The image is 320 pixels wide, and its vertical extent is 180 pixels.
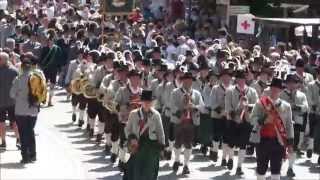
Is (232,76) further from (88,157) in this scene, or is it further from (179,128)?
(88,157)

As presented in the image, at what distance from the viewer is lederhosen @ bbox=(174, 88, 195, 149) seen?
52.2ft

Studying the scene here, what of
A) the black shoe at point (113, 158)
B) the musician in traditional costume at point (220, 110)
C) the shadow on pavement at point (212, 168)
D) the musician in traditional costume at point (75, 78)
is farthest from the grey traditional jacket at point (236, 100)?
the musician in traditional costume at point (75, 78)

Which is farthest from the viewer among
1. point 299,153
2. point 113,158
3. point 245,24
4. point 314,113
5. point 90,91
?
point 245,24

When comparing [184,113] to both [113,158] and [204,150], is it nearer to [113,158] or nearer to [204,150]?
[113,158]

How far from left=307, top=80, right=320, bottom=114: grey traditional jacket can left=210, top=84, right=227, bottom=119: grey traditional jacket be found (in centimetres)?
207

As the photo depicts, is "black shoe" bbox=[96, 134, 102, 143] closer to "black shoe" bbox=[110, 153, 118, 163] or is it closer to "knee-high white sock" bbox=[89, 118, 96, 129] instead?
"knee-high white sock" bbox=[89, 118, 96, 129]

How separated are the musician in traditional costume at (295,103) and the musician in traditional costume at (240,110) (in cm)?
74

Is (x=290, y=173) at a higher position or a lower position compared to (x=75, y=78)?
lower

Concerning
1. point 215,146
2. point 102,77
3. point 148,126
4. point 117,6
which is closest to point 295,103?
point 215,146

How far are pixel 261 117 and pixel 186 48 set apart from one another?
37.9 feet

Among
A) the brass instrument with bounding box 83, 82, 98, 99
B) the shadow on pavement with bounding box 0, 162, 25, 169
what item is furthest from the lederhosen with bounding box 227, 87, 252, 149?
the shadow on pavement with bounding box 0, 162, 25, 169

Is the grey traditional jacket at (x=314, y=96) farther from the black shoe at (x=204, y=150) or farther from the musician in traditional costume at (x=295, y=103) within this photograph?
the black shoe at (x=204, y=150)

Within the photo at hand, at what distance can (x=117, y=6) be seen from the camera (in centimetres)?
2264

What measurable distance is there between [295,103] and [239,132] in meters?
1.37
